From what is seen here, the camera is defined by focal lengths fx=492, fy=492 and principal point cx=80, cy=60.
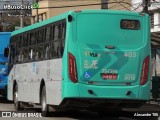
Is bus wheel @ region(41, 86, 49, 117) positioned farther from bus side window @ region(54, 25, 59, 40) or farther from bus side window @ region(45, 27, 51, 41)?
bus side window @ region(54, 25, 59, 40)

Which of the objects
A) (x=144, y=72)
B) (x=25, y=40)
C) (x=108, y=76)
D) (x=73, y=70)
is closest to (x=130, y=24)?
(x=144, y=72)

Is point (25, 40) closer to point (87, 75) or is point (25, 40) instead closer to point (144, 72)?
point (87, 75)

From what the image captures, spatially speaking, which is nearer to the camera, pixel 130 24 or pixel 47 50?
pixel 130 24

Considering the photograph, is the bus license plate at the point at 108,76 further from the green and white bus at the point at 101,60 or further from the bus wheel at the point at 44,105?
the bus wheel at the point at 44,105

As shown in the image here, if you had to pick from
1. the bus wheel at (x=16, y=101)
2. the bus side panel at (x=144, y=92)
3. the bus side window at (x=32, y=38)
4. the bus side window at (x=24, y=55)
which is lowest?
the bus wheel at (x=16, y=101)

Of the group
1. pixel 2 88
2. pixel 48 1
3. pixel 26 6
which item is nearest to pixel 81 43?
pixel 2 88

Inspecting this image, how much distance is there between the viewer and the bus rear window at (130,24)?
47.1ft

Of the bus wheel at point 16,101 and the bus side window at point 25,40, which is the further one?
the bus wheel at point 16,101

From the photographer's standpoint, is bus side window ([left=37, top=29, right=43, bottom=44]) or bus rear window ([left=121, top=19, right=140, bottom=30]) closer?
bus rear window ([left=121, top=19, right=140, bottom=30])

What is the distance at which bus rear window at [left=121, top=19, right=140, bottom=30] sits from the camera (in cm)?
1436

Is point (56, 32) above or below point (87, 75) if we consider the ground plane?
above

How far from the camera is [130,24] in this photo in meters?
14.5

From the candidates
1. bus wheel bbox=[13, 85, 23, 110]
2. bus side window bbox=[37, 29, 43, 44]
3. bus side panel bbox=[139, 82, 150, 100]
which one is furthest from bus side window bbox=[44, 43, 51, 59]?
bus wheel bbox=[13, 85, 23, 110]

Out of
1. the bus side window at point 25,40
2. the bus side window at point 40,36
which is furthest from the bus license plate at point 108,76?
the bus side window at point 25,40
